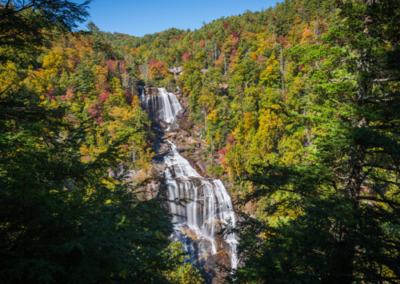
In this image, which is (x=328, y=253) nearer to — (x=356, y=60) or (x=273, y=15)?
(x=356, y=60)

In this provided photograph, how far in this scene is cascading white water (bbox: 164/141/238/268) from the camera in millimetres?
16797

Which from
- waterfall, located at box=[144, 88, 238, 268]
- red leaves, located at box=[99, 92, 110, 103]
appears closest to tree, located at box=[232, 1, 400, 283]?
waterfall, located at box=[144, 88, 238, 268]

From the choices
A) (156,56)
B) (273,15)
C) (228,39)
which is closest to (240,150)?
(228,39)

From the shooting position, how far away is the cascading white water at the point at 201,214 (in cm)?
1680

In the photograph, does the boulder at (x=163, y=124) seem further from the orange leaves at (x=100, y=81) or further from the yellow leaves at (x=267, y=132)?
the yellow leaves at (x=267, y=132)

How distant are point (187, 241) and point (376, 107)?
17563 mm

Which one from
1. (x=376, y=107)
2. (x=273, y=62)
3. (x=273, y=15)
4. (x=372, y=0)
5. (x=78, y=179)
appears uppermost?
(x=273, y=15)

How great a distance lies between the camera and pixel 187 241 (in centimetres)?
1730

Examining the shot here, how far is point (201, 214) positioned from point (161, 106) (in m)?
23.2

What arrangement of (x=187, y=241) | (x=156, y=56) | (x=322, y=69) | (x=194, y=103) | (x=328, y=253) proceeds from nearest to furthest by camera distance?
(x=328, y=253) → (x=322, y=69) → (x=187, y=241) → (x=194, y=103) → (x=156, y=56)

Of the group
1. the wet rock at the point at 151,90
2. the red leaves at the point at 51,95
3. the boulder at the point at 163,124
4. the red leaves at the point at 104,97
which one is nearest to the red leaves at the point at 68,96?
the red leaves at the point at 51,95

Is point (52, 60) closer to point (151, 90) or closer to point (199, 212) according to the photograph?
point (151, 90)

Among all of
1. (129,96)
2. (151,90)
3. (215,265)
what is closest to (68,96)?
(129,96)

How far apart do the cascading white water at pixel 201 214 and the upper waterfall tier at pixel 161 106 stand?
14.7 meters
